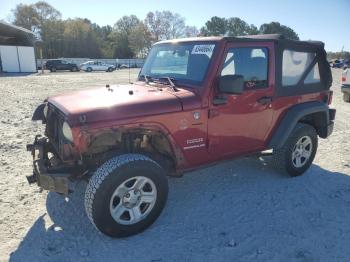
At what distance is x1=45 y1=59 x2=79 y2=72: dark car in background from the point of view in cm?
3838

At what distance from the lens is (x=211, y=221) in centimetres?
372

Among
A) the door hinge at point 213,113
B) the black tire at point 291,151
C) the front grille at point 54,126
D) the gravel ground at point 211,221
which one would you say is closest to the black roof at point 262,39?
the door hinge at point 213,113

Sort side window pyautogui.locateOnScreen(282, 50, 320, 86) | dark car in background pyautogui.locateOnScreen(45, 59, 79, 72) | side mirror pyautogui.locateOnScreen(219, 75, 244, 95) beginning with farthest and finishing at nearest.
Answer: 1. dark car in background pyautogui.locateOnScreen(45, 59, 79, 72)
2. side window pyautogui.locateOnScreen(282, 50, 320, 86)
3. side mirror pyautogui.locateOnScreen(219, 75, 244, 95)

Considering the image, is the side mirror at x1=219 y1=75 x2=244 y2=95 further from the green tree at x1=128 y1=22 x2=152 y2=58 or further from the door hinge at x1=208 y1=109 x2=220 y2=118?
the green tree at x1=128 y1=22 x2=152 y2=58

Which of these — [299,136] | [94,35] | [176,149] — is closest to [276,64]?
[299,136]

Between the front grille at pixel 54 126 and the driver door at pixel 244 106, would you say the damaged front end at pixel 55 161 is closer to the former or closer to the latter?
the front grille at pixel 54 126

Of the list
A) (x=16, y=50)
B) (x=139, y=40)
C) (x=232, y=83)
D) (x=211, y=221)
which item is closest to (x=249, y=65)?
Answer: (x=232, y=83)

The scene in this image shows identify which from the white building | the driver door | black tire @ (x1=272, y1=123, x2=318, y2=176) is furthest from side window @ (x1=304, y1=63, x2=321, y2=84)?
the white building

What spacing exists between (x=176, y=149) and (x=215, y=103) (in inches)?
27.1

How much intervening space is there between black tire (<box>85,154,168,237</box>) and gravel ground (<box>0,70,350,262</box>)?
15 centimetres

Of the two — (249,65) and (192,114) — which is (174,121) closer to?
(192,114)

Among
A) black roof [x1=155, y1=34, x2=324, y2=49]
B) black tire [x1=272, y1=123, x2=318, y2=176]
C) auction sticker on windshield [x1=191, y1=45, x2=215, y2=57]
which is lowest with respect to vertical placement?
black tire [x1=272, y1=123, x2=318, y2=176]

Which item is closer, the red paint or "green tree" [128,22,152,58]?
the red paint

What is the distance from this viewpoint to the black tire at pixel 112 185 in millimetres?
3135
